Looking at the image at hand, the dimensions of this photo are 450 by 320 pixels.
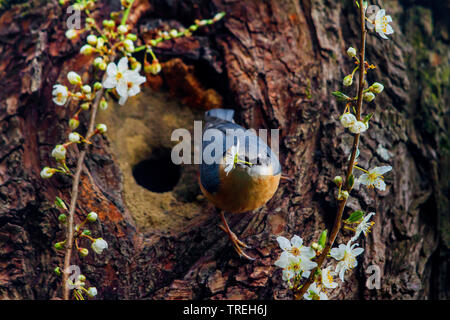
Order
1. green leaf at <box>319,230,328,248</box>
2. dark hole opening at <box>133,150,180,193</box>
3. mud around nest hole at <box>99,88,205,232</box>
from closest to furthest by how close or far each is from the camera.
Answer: green leaf at <box>319,230,328,248</box> → mud around nest hole at <box>99,88,205,232</box> → dark hole opening at <box>133,150,180,193</box>

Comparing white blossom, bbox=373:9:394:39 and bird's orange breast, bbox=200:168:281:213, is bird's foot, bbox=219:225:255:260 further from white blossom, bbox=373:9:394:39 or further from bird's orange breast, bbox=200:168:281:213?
white blossom, bbox=373:9:394:39

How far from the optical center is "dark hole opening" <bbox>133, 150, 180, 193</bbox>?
2.52 metres

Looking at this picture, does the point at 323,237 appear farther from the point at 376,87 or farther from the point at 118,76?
the point at 118,76

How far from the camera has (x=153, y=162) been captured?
8.46 ft

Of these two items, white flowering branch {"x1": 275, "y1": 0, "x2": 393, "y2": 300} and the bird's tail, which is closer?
white flowering branch {"x1": 275, "y1": 0, "x2": 393, "y2": 300}

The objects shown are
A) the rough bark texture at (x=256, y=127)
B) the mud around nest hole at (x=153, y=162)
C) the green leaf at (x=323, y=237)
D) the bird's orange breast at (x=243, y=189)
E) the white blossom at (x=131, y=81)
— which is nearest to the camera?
the green leaf at (x=323, y=237)

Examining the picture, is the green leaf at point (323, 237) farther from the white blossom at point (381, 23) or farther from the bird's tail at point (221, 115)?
the bird's tail at point (221, 115)

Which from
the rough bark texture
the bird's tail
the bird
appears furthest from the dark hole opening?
the bird

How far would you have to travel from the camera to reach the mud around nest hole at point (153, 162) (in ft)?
7.25

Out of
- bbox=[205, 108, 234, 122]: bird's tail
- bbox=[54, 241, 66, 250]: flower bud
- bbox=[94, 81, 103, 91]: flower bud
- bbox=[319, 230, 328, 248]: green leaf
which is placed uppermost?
bbox=[205, 108, 234, 122]: bird's tail

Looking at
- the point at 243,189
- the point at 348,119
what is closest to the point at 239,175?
the point at 243,189

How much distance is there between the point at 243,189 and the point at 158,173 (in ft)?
3.17

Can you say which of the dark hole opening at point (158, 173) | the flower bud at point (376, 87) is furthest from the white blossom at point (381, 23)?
the dark hole opening at point (158, 173)

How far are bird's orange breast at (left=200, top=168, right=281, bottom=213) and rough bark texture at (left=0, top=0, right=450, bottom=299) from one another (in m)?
0.20
